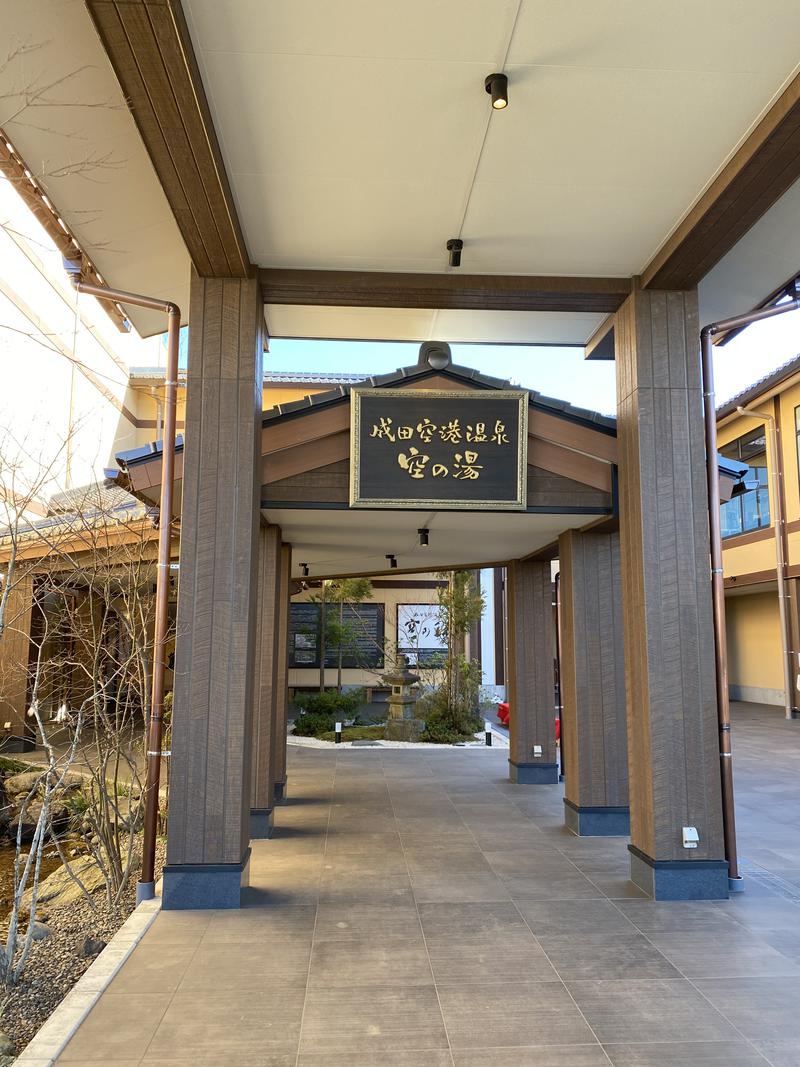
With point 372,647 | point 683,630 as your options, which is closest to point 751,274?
point 683,630

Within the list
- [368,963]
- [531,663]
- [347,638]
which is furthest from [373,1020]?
[347,638]

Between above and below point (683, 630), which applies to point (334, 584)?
above

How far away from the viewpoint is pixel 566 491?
557 centimetres

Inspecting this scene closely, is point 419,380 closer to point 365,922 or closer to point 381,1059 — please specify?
point 365,922

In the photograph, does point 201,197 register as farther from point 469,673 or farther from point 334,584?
point 334,584

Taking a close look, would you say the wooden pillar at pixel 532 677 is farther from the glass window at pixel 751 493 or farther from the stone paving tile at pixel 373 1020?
the glass window at pixel 751 493

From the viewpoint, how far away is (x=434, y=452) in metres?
5.41

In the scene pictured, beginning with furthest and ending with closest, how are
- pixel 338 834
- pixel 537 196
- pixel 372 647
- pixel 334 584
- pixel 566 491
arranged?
pixel 372 647
pixel 334 584
pixel 338 834
pixel 566 491
pixel 537 196

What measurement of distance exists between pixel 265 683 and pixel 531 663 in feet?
10.9

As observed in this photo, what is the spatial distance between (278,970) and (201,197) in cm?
404

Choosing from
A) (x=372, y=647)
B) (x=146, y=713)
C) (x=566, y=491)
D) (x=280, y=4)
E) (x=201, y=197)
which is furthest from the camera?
(x=372, y=647)

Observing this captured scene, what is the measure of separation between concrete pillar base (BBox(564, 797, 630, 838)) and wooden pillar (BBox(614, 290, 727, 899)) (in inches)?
53.3

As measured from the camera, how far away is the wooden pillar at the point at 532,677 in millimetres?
8633

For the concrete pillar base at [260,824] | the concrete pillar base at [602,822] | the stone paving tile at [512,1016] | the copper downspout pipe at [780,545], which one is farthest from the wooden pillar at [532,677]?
the copper downspout pipe at [780,545]
